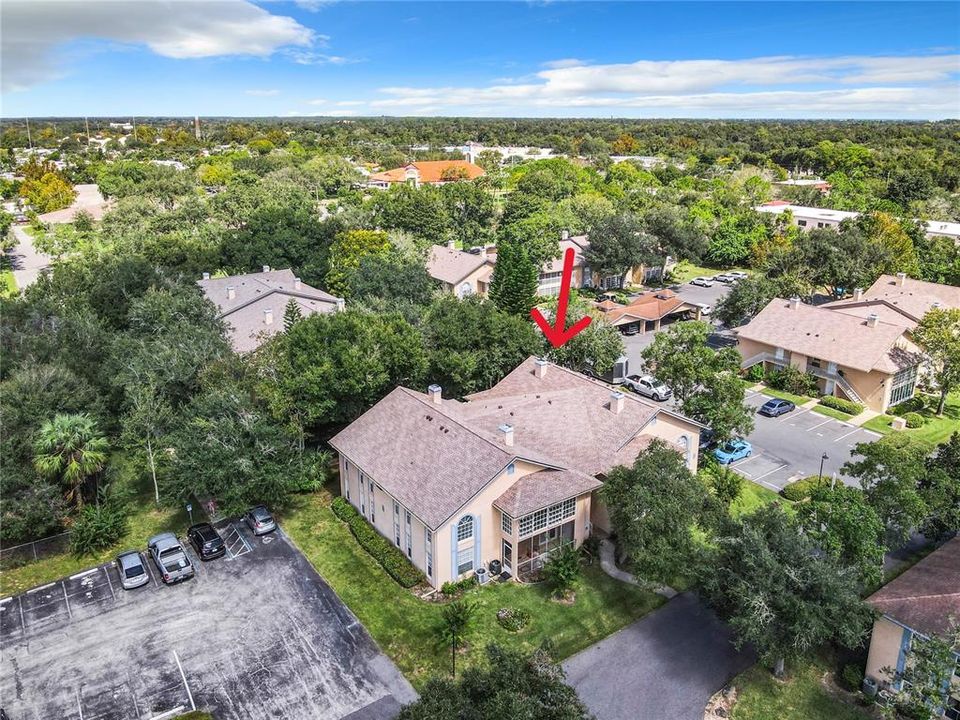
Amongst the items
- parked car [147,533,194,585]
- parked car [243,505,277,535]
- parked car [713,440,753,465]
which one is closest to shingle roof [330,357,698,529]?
parked car [243,505,277,535]

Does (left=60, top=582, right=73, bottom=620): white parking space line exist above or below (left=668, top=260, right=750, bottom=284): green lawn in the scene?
below

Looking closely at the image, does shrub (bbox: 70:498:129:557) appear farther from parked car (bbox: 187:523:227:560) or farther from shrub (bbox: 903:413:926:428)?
shrub (bbox: 903:413:926:428)

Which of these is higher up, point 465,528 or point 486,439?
point 486,439

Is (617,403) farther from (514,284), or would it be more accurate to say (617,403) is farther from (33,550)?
(33,550)

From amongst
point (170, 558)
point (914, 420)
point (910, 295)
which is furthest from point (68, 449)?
point (910, 295)

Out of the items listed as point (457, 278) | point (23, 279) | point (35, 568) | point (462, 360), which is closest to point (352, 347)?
point (462, 360)
